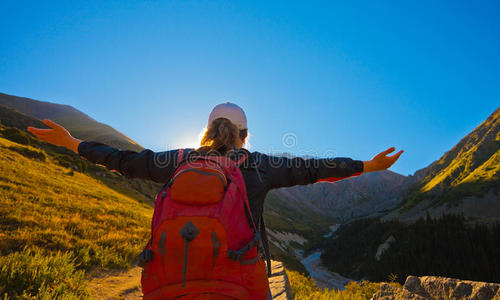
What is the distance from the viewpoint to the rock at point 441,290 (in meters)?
5.20

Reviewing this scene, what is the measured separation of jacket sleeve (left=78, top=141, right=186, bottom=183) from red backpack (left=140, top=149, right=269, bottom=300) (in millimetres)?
497

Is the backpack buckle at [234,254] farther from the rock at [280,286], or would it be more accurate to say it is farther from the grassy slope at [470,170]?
the grassy slope at [470,170]

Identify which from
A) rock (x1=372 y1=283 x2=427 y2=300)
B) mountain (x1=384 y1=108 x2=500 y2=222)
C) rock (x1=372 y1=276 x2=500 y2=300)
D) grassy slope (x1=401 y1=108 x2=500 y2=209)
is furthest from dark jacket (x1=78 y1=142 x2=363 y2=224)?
grassy slope (x1=401 y1=108 x2=500 y2=209)

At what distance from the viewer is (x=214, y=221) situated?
1.72m

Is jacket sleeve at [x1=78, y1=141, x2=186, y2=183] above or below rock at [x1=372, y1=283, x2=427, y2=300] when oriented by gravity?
above

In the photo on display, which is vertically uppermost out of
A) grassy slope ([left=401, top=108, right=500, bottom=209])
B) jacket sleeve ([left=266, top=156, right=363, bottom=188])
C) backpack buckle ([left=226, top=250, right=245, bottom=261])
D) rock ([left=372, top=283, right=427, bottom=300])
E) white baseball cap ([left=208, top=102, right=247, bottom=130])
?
grassy slope ([left=401, top=108, right=500, bottom=209])

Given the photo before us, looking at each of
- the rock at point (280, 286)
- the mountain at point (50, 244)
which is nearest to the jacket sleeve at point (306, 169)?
the mountain at point (50, 244)

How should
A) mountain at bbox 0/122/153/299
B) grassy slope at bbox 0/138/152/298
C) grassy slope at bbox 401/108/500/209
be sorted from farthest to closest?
grassy slope at bbox 401/108/500/209
grassy slope at bbox 0/138/152/298
mountain at bbox 0/122/153/299

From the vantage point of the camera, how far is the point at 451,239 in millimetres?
47281

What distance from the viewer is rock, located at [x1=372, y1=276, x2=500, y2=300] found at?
5.20 m

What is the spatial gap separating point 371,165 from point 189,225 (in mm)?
1930

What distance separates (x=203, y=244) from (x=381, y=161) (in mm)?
2083

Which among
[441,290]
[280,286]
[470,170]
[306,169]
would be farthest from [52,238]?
[470,170]

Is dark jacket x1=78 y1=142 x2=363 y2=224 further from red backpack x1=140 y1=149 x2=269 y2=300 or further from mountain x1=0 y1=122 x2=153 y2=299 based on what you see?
mountain x1=0 y1=122 x2=153 y2=299
